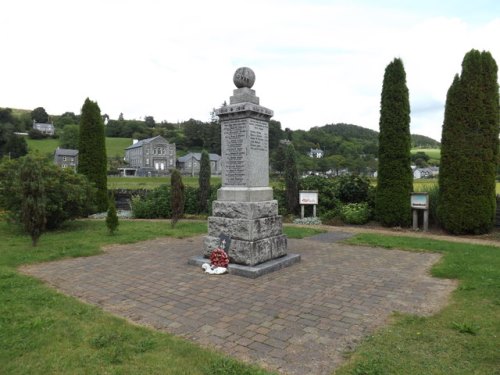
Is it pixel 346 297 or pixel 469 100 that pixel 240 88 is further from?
pixel 469 100

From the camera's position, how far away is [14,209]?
35.2 feet

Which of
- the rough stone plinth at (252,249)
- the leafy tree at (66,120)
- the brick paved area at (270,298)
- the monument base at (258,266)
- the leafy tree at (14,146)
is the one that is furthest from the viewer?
the leafy tree at (66,120)

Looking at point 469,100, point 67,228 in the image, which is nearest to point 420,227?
point 469,100

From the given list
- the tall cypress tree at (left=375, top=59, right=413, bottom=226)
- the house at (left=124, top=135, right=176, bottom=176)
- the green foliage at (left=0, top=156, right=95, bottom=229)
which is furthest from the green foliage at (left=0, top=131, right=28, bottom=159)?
the tall cypress tree at (left=375, top=59, right=413, bottom=226)

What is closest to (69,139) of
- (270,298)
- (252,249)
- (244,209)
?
(244,209)

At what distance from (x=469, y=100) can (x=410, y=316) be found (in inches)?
376

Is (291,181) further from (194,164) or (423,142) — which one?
(423,142)

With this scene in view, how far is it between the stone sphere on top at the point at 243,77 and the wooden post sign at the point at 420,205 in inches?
304

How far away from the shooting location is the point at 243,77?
692 cm

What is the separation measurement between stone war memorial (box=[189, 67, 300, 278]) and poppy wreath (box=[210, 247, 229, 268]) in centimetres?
14

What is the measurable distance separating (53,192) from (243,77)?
7.59 metres

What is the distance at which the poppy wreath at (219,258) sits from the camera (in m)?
6.34

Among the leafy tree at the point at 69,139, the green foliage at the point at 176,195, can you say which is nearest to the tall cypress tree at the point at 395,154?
the green foliage at the point at 176,195

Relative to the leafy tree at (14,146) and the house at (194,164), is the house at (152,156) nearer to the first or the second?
the house at (194,164)
